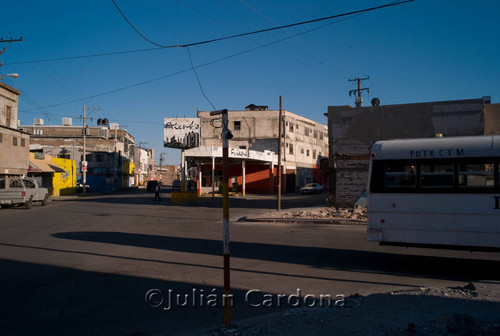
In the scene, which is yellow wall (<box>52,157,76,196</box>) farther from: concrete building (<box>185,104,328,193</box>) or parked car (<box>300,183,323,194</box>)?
parked car (<box>300,183,323,194</box>)

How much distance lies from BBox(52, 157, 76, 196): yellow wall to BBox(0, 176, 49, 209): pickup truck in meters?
22.1

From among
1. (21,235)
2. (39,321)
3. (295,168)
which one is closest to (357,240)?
(39,321)

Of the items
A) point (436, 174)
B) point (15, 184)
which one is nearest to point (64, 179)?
point (15, 184)

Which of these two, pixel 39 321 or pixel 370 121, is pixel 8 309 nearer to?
pixel 39 321

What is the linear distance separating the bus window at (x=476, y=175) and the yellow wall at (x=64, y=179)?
50.2 meters

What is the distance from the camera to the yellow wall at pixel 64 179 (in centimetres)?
5121

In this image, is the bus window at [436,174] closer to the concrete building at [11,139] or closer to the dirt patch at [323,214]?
the dirt patch at [323,214]

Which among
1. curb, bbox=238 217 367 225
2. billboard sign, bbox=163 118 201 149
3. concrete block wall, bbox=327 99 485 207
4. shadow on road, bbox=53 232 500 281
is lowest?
shadow on road, bbox=53 232 500 281

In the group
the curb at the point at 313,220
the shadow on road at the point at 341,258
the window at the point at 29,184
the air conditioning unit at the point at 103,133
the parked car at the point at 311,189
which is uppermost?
the air conditioning unit at the point at 103,133

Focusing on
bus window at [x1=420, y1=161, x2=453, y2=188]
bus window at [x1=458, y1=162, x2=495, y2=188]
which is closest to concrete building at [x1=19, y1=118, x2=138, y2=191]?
bus window at [x1=420, y1=161, x2=453, y2=188]

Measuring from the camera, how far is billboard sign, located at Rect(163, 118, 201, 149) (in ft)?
153

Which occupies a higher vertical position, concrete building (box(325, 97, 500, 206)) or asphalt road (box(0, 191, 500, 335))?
concrete building (box(325, 97, 500, 206))

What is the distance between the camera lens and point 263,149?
58.1 metres

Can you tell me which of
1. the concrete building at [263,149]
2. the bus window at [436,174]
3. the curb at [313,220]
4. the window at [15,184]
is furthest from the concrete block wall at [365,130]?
the window at [15,184]
